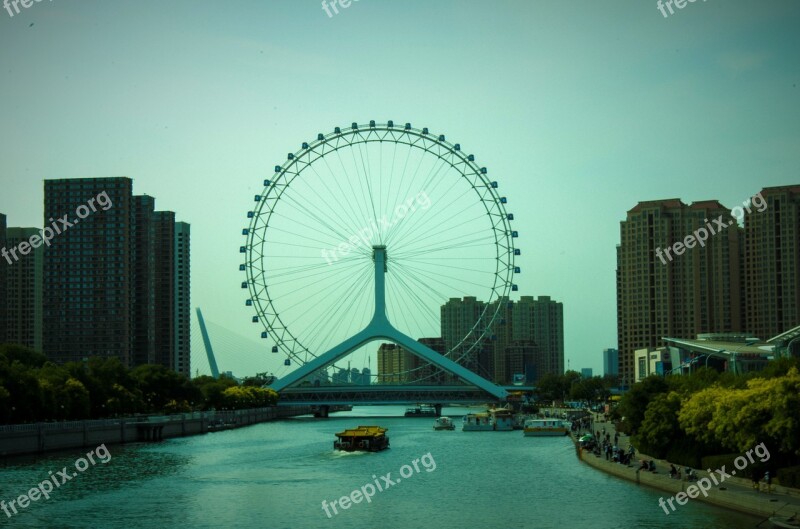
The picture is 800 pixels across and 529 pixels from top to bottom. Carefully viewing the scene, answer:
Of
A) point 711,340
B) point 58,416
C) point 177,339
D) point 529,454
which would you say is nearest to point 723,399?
point 529,454

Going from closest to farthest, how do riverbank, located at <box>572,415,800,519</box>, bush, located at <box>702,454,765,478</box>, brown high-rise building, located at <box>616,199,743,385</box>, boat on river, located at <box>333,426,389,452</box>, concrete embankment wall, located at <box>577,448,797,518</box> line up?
1. riverbank, located at <box>572,415,800,519</box>
2. concrete embankment wall, located at <box>577,448,797,518</box>
3. bush, located at <box>702,454,765,478</box>
4. boat on river, located at <box>333,426,389,452</box>
5. brown high-rise building, located at <box>616,199,743,385</box>

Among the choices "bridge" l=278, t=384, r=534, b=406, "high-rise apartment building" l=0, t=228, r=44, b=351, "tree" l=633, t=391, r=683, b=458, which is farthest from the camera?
"high-rise apartment building" l=0, t=228, r=44, b=351

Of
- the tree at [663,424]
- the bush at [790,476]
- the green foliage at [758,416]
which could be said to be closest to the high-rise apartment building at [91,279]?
the tree at [663,424]

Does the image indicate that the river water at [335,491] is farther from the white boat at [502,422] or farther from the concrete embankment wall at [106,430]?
the white boat at [502,422]

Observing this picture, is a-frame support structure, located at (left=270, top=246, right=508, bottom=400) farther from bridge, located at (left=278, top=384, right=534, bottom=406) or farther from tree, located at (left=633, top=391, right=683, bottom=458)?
tree, located at (left=633, top=391, right=683, bottom=458)

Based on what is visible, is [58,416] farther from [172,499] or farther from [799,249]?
[799,249]

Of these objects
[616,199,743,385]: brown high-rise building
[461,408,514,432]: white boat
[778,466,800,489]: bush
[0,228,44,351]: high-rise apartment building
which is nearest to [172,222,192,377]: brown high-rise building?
[0,228,44,351]: high-rise apartment building
